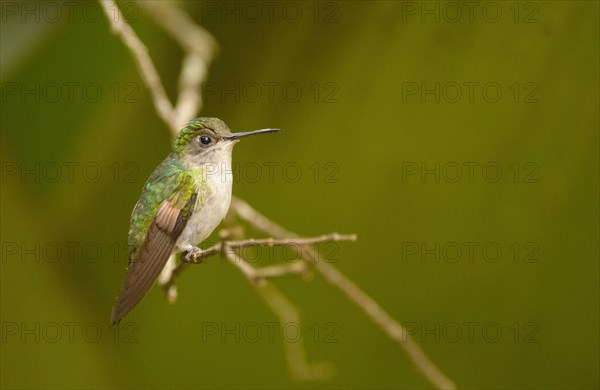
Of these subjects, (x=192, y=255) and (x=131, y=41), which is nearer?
(x=192, y=255)

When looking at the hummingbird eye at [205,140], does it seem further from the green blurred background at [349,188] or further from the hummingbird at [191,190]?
the green blurred background at [349,188]

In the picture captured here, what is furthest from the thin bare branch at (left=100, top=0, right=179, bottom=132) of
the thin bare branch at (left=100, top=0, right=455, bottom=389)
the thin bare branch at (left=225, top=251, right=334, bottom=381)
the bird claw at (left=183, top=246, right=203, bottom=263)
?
the thin bare branch at (left=225, top=251, right=334, bottom=381)

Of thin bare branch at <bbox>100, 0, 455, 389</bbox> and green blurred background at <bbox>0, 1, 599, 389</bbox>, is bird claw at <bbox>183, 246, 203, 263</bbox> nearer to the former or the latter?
thin bare branch at <bbox>100, 0, 455, 389</bbox>

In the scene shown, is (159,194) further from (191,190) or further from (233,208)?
→ (233,208)

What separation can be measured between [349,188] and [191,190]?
0.95 metres

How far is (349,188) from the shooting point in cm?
274

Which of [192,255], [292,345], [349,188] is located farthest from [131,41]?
[292,345]

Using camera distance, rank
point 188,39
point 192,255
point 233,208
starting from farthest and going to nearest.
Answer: point 188,39 < point 233,208 < point 192,255

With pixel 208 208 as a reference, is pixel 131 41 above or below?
above

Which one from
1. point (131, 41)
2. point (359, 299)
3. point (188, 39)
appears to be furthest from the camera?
point (188, 39)

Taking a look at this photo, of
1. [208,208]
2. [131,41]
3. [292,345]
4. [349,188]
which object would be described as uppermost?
[131,41]

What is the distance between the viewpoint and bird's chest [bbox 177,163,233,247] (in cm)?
191

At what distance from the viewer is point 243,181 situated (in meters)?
2.78

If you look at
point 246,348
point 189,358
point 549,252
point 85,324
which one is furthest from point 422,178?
point 85,324
